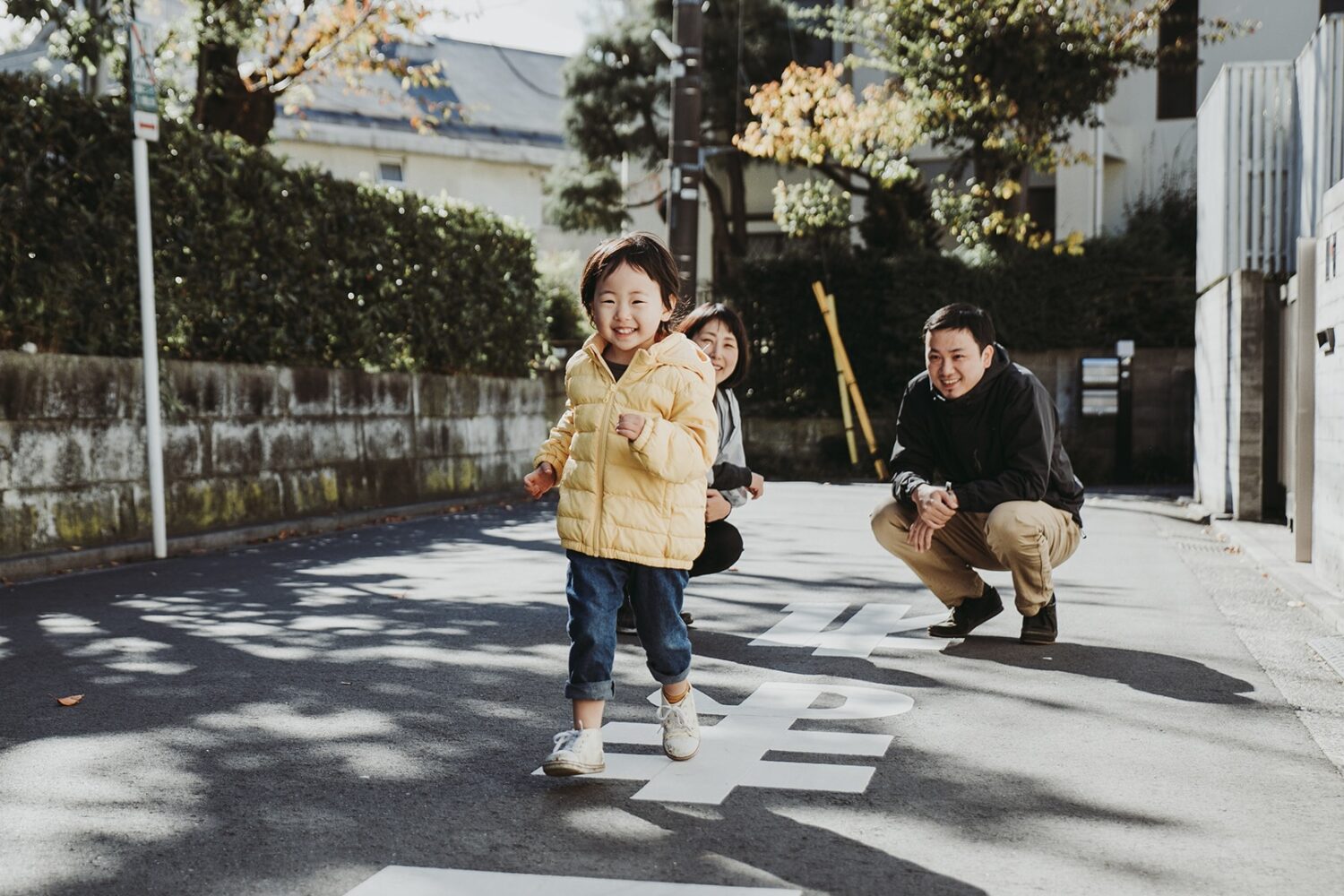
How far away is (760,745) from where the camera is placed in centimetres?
423

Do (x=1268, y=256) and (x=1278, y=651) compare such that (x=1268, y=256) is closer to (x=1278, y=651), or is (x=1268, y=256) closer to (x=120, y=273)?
(x=1278, y=651)

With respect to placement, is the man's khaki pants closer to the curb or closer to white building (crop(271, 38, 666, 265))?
the curb

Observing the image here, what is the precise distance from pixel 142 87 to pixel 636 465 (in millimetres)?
6860

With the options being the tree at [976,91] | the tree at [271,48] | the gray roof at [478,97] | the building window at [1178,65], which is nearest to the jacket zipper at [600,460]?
the tree at [271,48]

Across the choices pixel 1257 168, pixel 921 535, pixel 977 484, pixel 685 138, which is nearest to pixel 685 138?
pixel 685 138

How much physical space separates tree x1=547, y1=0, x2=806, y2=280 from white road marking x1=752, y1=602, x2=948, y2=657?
15.5m

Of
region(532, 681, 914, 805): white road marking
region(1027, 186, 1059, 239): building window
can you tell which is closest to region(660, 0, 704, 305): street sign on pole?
region(532, 681, 914, 805): white road marking

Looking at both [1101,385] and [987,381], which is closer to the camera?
[987,381]

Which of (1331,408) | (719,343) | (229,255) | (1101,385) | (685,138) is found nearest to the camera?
(719,343)

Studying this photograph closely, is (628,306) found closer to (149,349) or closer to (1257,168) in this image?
(149,349)

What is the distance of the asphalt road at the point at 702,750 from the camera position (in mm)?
3156

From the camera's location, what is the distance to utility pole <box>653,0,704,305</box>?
47.5 feet

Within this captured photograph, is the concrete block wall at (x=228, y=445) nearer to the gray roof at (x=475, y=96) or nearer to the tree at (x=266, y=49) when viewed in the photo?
the tree at (x=266, y=49)

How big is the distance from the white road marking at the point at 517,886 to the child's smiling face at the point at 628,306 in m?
1.50
